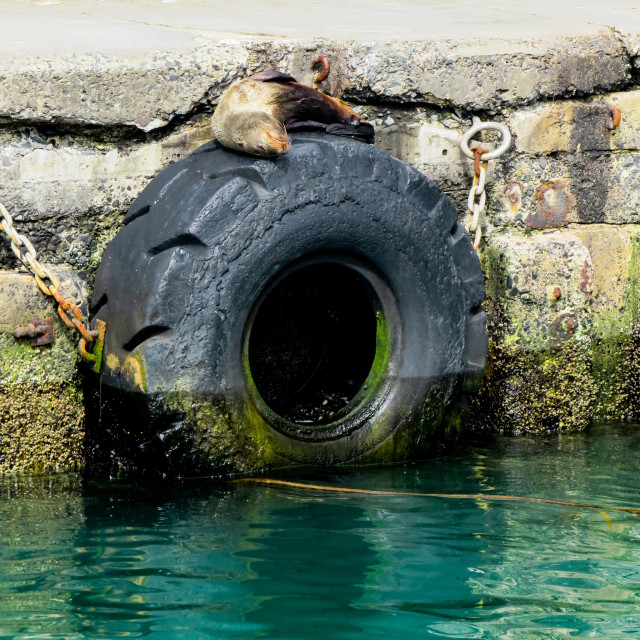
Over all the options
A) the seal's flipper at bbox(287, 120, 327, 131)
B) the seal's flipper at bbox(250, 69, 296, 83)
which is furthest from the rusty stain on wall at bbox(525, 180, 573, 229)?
the seal's flipper at bbox(250, 69, 296, 83)

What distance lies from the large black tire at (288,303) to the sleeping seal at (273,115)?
0.06 metres

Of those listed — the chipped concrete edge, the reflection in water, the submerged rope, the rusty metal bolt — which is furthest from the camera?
the rusty metal bolt

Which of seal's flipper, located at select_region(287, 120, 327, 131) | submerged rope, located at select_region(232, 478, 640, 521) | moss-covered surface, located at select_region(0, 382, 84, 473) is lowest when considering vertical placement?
submerged rope, located at select_region(232, 478, 640, 521)

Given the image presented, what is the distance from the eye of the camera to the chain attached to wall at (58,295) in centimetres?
366

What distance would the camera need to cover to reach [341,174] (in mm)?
3762

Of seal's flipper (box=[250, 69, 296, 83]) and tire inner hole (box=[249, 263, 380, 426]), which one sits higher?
seal's flipper (box=[250, 69, 296, 83])

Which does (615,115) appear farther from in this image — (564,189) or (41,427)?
(41,427)

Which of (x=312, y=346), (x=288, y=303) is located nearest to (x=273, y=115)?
(x=288, y=303)

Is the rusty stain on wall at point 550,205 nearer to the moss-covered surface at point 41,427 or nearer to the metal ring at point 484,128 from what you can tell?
the metal ring at point 484,128

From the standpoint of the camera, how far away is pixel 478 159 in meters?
4.36

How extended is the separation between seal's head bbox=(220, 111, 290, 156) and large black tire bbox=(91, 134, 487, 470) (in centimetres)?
4

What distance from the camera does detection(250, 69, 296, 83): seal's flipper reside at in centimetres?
383

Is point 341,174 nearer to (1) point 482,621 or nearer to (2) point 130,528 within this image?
(2) point 130,528

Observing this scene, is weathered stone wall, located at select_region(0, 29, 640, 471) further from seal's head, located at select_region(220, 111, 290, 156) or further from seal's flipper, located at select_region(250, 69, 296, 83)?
seal's head, located at select_region(220, 111, 290, 156)
